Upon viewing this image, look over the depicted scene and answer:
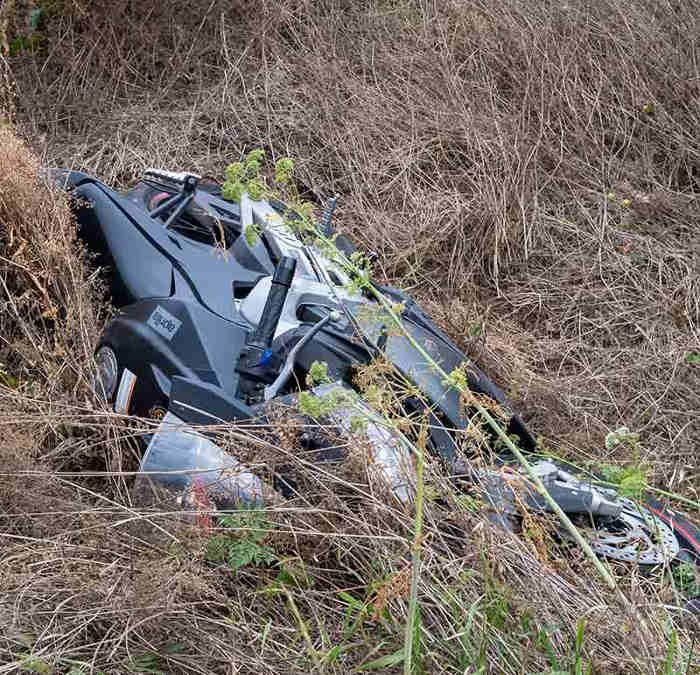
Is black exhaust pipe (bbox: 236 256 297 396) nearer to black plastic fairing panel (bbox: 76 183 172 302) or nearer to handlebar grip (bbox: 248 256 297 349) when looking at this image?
handlebar grip (bbox: 248 256 297 349)

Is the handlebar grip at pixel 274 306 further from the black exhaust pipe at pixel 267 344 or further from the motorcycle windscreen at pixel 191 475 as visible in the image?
the motorcycle windscreen at pixel 191 475

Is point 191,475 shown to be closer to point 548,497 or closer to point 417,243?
point 548,497

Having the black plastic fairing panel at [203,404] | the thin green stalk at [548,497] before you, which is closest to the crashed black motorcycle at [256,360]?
the black plastic fairing panel at [203,404]

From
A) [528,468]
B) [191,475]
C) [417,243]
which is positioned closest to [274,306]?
[191,475]

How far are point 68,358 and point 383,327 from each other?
1.25m

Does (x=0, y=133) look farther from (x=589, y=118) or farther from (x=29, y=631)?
(x=589, y=118)

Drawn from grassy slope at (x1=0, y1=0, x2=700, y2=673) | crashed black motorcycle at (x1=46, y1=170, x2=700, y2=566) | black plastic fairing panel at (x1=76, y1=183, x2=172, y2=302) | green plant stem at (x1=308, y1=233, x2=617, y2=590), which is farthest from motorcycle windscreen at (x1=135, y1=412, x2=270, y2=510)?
black plastic fairing panel at (x1=76, y1=183, x2=172, y2=302)

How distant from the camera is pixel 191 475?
2410 mm

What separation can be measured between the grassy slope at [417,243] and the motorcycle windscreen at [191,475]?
0.12 meters

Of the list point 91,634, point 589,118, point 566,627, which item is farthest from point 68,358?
point 589,118

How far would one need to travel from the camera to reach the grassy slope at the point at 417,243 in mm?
2170

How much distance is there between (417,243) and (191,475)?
2.94 meters

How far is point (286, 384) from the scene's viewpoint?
2.62m

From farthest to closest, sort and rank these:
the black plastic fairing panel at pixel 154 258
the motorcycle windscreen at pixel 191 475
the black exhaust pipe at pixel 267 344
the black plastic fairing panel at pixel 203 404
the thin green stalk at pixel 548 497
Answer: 1. the black plastic fairing panel at pixel 154 258
2. the black exhaust pipe at pixel 267 344
3. the black plastic fairing panel at pixel 203 404
4. the motorcycle windscreen at pixel 191 475
5. the thin green stalk at pixel 548 497
